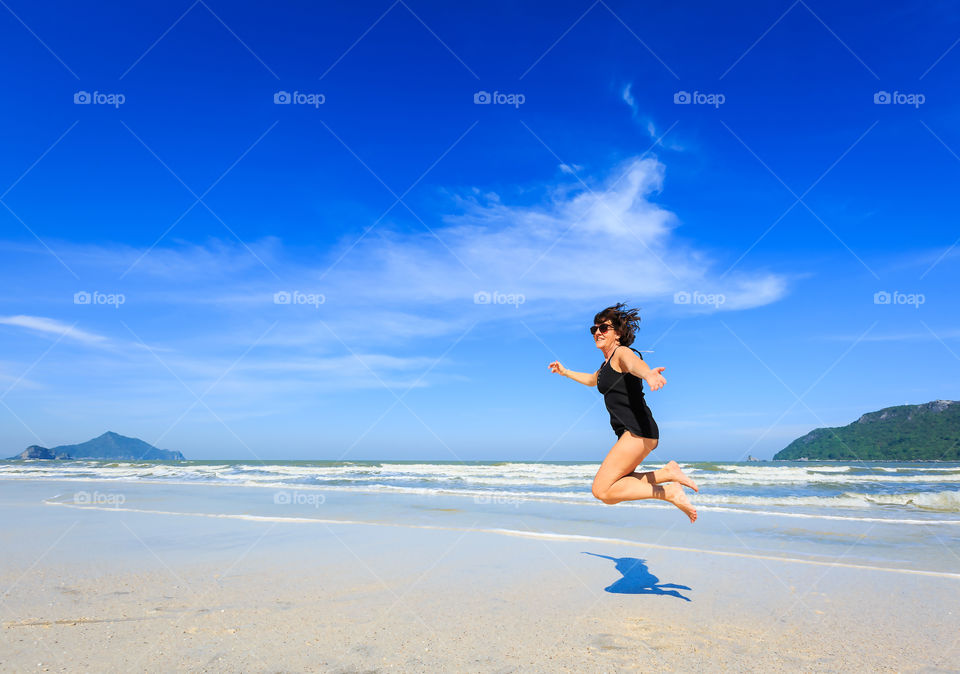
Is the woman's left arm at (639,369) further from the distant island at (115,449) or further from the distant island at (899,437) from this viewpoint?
the distant island at (115,449)

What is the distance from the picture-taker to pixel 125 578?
5.73m

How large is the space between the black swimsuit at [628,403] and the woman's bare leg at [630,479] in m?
0.08

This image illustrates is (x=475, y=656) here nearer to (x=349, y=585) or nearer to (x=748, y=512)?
(x=349, y=585)

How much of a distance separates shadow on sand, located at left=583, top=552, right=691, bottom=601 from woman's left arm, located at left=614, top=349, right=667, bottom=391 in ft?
7.52

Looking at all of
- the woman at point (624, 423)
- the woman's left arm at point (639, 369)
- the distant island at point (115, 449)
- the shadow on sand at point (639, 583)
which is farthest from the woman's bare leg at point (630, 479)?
the distant island at point (115, 449)

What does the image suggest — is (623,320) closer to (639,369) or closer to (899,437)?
(639,369)

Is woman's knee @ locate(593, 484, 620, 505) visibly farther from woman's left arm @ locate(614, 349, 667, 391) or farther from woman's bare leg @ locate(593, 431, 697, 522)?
woman's left arm @ locate(614, 349, 667, 391)

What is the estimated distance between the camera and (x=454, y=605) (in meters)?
4.98

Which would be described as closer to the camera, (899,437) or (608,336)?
(608,336)

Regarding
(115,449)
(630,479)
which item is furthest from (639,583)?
(115,449)

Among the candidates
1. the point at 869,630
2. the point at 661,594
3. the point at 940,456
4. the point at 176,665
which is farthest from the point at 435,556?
the point at 940,456

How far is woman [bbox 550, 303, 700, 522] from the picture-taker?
4.93 m

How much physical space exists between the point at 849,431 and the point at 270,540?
92165 mm

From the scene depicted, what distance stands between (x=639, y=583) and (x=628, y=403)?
2.12 meters
